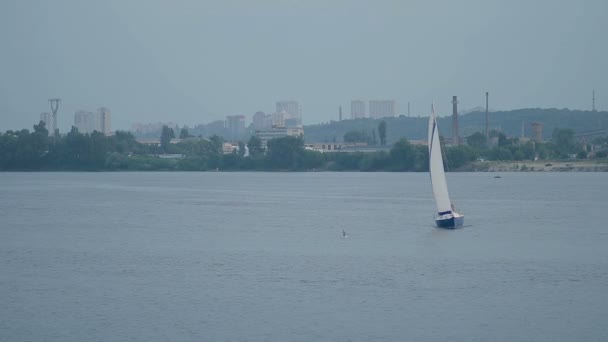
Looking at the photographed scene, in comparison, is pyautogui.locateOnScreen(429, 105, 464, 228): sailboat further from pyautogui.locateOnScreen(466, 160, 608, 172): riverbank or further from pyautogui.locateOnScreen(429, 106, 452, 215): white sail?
pyautogui.locateOnScreen(466, 160, 608, 172): riverbank

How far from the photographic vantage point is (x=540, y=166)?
12775cm

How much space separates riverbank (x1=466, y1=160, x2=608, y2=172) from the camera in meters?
126

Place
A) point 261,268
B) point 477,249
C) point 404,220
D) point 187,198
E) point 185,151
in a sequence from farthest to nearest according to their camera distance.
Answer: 1. point 185,151
2. point 187,198
3. point 404,220
4. point 477,249
5. point 261,268

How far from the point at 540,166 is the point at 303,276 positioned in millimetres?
100988

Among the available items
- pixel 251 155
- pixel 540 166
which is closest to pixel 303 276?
pixel 540 166

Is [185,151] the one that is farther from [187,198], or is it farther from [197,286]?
[197,286]

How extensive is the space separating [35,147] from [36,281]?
12461cm

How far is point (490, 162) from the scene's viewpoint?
13262cm

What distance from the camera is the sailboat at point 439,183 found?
43.9 m

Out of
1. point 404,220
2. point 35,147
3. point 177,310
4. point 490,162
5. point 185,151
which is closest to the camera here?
point 177,310

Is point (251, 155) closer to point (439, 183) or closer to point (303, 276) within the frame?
point (439, 183)

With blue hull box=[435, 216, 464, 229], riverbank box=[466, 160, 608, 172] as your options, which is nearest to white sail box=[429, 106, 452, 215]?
blue hull box=[435, 216, 464, 229]

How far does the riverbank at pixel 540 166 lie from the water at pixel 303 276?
225 feet

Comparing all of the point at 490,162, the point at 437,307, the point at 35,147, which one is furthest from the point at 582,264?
the point at 35,147
